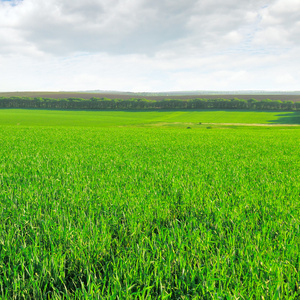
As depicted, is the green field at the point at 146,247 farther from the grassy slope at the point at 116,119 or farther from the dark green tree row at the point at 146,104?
the dark green tree row at the point at 146,104

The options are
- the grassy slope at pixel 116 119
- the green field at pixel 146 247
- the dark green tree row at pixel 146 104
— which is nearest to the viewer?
the green field at pixel 146 247

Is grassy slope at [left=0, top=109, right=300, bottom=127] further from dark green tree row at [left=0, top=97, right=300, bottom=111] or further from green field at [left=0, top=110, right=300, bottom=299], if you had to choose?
green field at [left=0, top=110, right=300, bottom=299]

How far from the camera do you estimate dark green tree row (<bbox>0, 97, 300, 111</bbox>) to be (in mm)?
132875

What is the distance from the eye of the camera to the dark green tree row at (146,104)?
436 feet

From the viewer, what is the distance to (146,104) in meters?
140

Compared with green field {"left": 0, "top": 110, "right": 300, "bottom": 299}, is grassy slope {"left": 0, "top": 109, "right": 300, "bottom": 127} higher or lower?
higher

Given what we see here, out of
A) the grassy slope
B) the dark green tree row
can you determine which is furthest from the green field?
the dark green tree row

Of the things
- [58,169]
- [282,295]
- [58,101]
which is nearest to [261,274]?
[282,295]

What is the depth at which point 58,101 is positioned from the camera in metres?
145

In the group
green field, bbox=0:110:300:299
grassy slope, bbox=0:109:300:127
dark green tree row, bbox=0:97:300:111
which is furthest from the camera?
dark green tree row, bbox=0:97:300:111

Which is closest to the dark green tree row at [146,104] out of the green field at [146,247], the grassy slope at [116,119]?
the grassy slope at [116,119]

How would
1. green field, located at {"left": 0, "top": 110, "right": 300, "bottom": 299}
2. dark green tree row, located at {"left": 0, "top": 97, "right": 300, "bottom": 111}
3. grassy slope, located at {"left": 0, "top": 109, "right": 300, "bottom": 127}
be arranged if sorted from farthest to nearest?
dark green tree row, located at {"left": 0, "top": 97, "right": 300, "bottom": 111} < grassy slope, located at {"left": 0, "top": 109, "right": 300, "bottom": 127} < green field, located at {"left": 0, "top": 110, "right": 300, "bottom": 299}

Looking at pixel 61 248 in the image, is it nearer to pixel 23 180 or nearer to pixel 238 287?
pixel 238 287

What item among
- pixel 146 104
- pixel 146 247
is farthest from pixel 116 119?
pixel 146 247
